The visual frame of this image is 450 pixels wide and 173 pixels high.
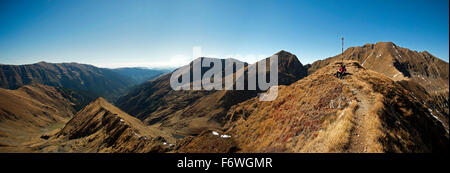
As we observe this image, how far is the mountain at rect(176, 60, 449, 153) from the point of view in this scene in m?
12.1

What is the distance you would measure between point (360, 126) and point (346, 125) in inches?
41.7

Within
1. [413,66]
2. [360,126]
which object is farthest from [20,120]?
[413,66]

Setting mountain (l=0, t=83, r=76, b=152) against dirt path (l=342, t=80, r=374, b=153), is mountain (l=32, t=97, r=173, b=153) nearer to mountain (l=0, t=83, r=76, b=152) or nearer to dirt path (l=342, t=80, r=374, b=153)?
mountain (l=0, t=83, r=76, b=152)

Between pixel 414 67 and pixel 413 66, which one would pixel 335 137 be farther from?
pixel 413 66

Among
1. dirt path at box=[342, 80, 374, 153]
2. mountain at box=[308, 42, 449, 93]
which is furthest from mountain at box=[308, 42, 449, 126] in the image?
dirt path at box=[342, 80, 374, 153]

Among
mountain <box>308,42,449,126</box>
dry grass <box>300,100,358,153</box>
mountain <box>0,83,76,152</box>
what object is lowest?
mountain <box>0,83,76,152</box>

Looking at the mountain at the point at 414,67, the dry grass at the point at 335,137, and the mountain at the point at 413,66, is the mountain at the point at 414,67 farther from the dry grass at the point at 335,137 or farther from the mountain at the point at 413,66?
the dry grass at the point at 335,137

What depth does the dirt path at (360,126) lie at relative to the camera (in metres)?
11.5

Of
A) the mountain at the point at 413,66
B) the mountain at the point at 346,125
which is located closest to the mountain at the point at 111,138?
the mountain at the point at 346,125

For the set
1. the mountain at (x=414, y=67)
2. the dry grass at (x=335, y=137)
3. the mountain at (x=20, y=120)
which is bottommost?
the mountain at (x=20, y=120)
